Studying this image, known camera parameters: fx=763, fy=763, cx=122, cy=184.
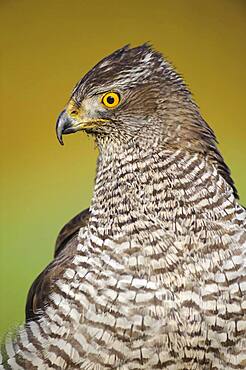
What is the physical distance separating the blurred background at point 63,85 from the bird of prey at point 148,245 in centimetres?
75

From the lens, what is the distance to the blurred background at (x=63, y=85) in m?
2.57

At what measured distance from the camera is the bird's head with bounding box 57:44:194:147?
1760mm

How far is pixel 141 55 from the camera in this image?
1.81 meters

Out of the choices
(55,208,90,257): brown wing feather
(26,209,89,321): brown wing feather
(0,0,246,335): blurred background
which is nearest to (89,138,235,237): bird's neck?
(26,209,89,321): brown wing feather

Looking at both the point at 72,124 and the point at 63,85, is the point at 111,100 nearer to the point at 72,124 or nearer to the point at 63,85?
the point at 72,124

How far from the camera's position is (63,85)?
102 inches

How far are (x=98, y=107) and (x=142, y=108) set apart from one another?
0.10m

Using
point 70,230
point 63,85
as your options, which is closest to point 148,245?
point 70,230

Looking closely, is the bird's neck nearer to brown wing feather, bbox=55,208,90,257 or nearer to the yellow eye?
the yellow eye

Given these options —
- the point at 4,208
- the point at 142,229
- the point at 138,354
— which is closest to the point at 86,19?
the point at 4,208

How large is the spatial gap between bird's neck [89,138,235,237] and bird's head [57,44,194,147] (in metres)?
0.05

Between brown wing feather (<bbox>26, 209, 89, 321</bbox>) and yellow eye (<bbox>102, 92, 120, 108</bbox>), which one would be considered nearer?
yellow eye (<bbox>102, 92, 120, 108</bbox>)

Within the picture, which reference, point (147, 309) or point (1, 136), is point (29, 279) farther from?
point (147, 309)

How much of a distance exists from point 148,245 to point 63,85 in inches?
40.5
